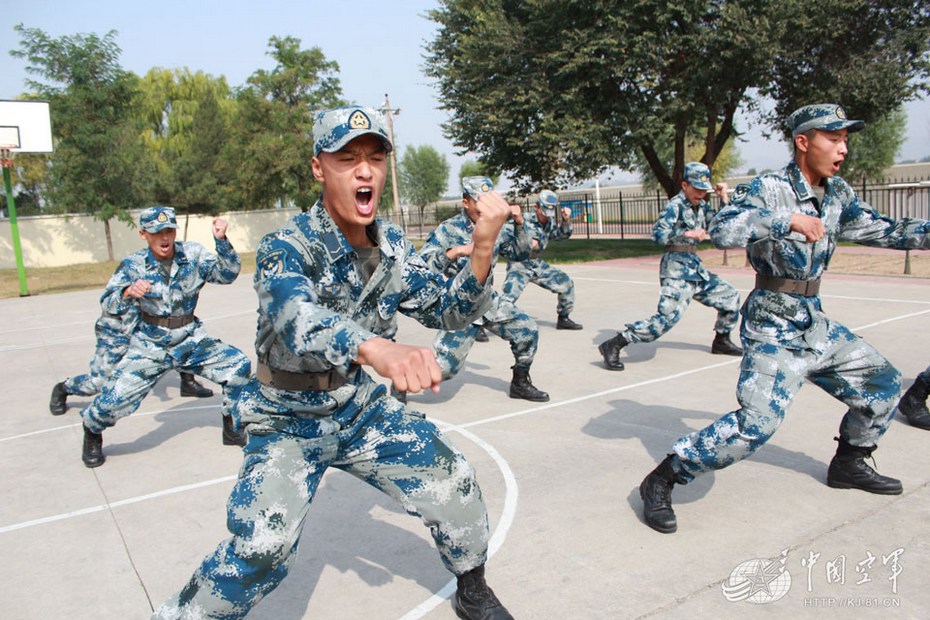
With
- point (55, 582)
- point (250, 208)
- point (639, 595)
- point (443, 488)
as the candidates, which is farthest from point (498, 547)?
point (250, 208)

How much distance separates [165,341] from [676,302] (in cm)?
491

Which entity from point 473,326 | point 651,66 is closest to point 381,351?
point 473,326

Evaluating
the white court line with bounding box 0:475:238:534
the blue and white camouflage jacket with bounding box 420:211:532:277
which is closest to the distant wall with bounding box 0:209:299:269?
the blue and white camouflage jacket with bounding box 420:211:532:277

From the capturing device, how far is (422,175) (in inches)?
2505

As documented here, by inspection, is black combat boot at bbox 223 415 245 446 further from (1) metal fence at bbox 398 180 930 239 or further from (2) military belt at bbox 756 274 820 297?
(1) metal fence at bbox 398 180 930 239

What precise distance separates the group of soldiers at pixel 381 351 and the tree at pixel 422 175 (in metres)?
58.0

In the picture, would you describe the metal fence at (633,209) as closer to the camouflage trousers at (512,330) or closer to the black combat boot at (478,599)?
the camouflage trousers at (512,330)

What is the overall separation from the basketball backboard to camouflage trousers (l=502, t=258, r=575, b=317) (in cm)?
1694

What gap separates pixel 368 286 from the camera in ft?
9.14

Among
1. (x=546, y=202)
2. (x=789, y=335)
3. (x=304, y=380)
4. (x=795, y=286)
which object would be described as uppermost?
(x=546, y=202)

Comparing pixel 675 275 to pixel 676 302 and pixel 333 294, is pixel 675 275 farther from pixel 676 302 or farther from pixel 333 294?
pixel 333 294

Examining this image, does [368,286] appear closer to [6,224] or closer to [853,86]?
[853,86]

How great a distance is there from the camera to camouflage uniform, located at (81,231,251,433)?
546 cm

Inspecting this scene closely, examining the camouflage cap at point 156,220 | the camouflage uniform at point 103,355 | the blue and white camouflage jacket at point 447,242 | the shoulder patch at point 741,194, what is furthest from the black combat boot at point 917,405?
the camouflage uniform at point 103,355
